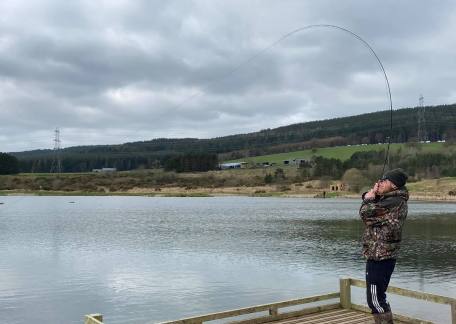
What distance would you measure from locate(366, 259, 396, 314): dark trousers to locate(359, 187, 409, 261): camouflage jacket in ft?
0.48

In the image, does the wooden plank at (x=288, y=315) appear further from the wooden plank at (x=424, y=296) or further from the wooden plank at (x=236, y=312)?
the wooden plank at (x=424, y=296)

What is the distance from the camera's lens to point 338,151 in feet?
498

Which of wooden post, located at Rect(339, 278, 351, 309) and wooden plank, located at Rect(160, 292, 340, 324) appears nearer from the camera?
wooden plank, located at Rect(160, 292, 340, 324)

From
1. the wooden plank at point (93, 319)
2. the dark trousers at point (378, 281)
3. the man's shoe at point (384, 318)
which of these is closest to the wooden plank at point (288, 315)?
the man's shoe at point (384, 318)

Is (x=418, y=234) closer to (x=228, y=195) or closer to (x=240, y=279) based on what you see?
(x=240, y=279)

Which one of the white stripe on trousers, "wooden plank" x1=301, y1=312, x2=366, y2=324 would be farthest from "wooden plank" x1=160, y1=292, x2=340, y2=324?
the white stripe on trousers

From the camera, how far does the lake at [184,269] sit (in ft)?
54.4

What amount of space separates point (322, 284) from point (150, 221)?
3348 cm

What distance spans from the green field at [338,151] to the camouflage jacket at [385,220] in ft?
437

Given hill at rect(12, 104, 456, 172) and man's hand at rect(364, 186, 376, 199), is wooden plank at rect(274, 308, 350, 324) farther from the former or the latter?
hill at rect(12, 104, 456, 172)

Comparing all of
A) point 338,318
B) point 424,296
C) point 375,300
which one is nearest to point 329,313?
point 338,318

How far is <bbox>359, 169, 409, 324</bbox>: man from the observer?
7430 millimetres

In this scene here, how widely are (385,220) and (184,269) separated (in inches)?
673

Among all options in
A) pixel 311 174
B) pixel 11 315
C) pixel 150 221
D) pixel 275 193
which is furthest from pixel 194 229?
pixel 311 174
